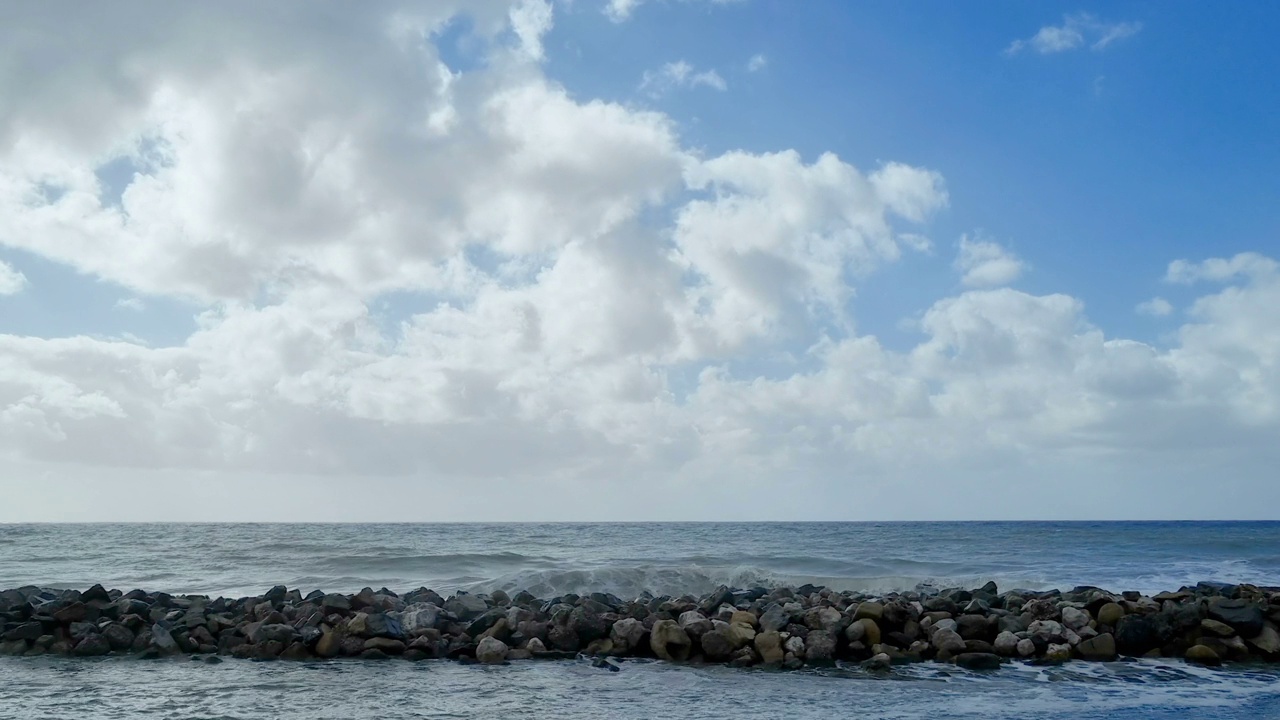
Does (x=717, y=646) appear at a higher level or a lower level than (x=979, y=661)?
higher

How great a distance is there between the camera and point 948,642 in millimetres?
11633

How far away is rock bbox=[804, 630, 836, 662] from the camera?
11299 mm

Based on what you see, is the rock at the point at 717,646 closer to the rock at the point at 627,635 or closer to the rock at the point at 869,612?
the rock at the point at 627,635

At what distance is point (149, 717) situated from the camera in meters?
8.49

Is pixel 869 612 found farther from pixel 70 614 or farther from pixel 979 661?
pixel 70 614

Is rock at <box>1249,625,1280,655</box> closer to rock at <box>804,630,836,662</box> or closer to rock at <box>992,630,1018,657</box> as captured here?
rock at <box>992,630,1018,657</box>

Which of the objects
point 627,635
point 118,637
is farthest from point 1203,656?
point 118,637

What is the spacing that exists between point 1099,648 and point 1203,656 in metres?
1.19

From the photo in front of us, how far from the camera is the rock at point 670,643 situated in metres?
11.7

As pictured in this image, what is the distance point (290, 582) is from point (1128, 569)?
80.9 ft

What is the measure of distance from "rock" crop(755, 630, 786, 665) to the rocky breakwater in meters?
0.01

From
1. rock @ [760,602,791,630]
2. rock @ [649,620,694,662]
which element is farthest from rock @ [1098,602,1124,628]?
rock @ [649,620,694,662]

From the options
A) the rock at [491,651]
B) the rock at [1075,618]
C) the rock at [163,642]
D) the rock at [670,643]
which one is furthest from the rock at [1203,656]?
the rock at [163,642]

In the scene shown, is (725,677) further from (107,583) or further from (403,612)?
(107,583)
